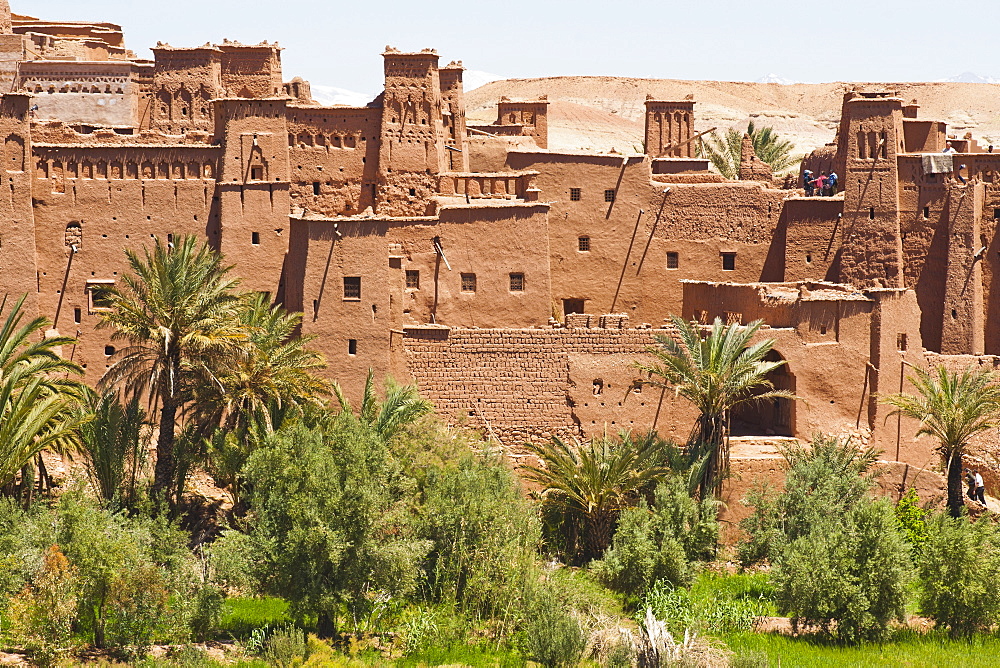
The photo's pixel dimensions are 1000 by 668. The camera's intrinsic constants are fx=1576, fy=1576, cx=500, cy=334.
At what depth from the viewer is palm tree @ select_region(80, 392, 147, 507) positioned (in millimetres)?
28078

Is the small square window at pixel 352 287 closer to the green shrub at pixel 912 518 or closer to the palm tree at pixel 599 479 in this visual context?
the palm tree at pixel 599 479

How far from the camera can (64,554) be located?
78.8 ft

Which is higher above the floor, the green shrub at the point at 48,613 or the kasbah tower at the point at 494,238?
the kasbah tower at the point at 494,238

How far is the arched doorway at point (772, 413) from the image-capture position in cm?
3269

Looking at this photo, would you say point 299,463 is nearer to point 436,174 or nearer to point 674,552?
point 674,552

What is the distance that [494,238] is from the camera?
33.3 meters

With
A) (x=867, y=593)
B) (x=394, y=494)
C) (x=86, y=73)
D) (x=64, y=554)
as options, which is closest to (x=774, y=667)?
(x=867, y=593)

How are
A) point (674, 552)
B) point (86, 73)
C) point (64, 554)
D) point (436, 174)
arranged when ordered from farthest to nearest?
point (86, 73), point (436, 174), point (674, 552), point (64, 554)

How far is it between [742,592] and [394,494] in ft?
22.7

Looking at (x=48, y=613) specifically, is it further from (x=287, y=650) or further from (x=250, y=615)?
(x=250, y=615)

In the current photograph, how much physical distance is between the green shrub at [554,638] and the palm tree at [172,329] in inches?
300

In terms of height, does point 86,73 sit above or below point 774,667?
above

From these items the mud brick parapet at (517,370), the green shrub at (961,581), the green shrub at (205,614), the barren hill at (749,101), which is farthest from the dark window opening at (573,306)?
the barren hill at (749,101)

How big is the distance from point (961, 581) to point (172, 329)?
14.4 meters
